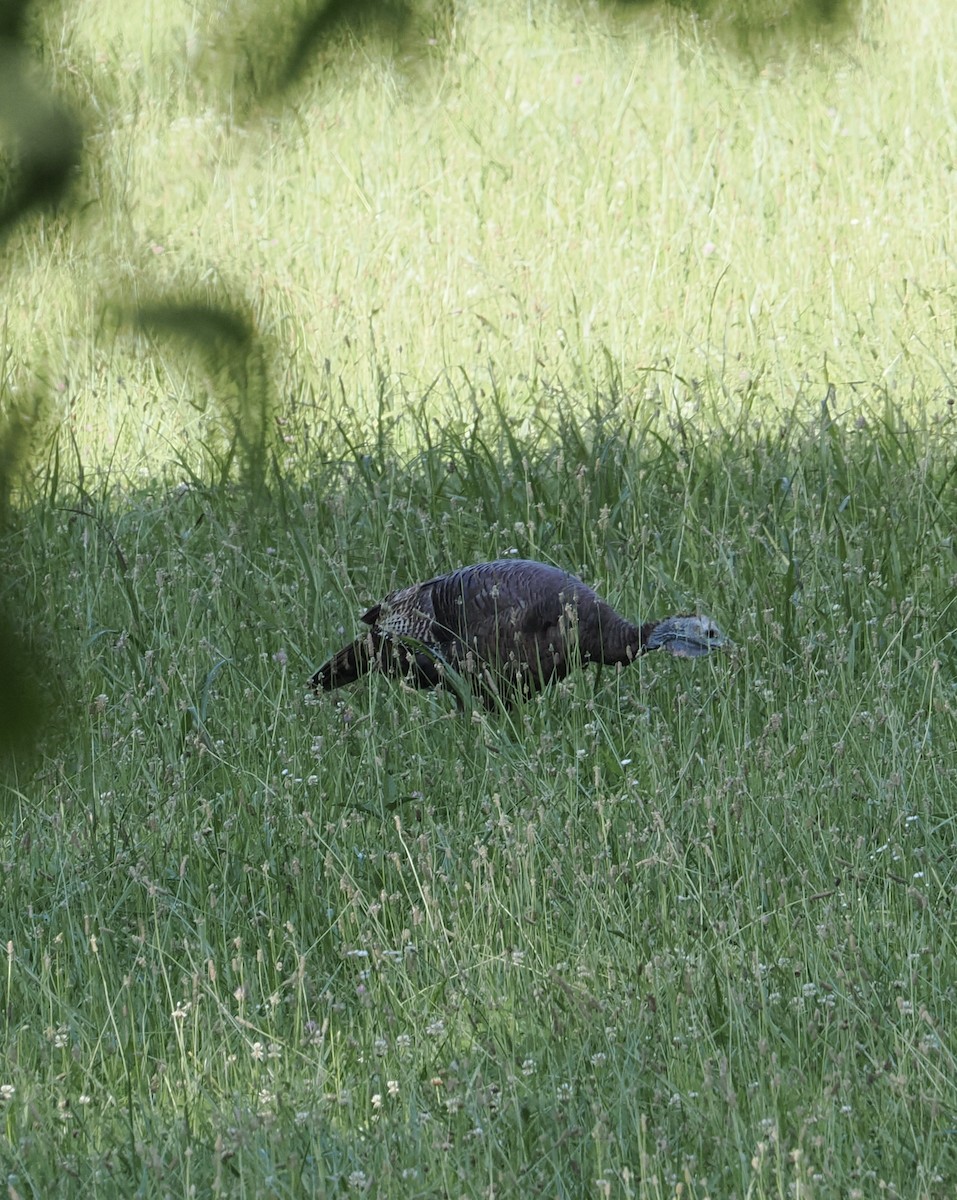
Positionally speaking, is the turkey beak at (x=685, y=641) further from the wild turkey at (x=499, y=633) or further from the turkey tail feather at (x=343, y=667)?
the turkey tail feather at (x=343, y=667)

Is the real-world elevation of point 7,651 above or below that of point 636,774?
above

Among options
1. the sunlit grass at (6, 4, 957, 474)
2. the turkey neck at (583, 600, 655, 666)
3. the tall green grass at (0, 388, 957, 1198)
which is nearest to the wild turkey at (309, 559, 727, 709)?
the turkey neck at (583, 600, 655, 666)

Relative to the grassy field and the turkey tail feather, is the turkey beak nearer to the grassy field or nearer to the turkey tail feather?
the grassy field

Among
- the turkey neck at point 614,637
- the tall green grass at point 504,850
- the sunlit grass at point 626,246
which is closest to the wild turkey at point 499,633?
the turkey neck at point 614,637

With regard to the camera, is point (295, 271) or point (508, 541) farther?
point (295, 271)

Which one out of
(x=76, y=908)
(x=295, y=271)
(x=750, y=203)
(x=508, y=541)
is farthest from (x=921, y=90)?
(x=76, y=908)

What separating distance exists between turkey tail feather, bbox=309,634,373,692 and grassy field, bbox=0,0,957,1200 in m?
0.12

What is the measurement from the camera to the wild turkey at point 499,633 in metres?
4.67

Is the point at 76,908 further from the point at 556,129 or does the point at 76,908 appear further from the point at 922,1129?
the point at 556,129

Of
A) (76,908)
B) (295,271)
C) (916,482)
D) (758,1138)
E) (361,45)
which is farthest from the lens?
(295,271)

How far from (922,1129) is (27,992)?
5.67ft

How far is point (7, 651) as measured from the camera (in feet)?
4.94

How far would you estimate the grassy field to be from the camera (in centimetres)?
153

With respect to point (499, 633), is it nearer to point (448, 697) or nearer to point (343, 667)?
point (448, 697)
